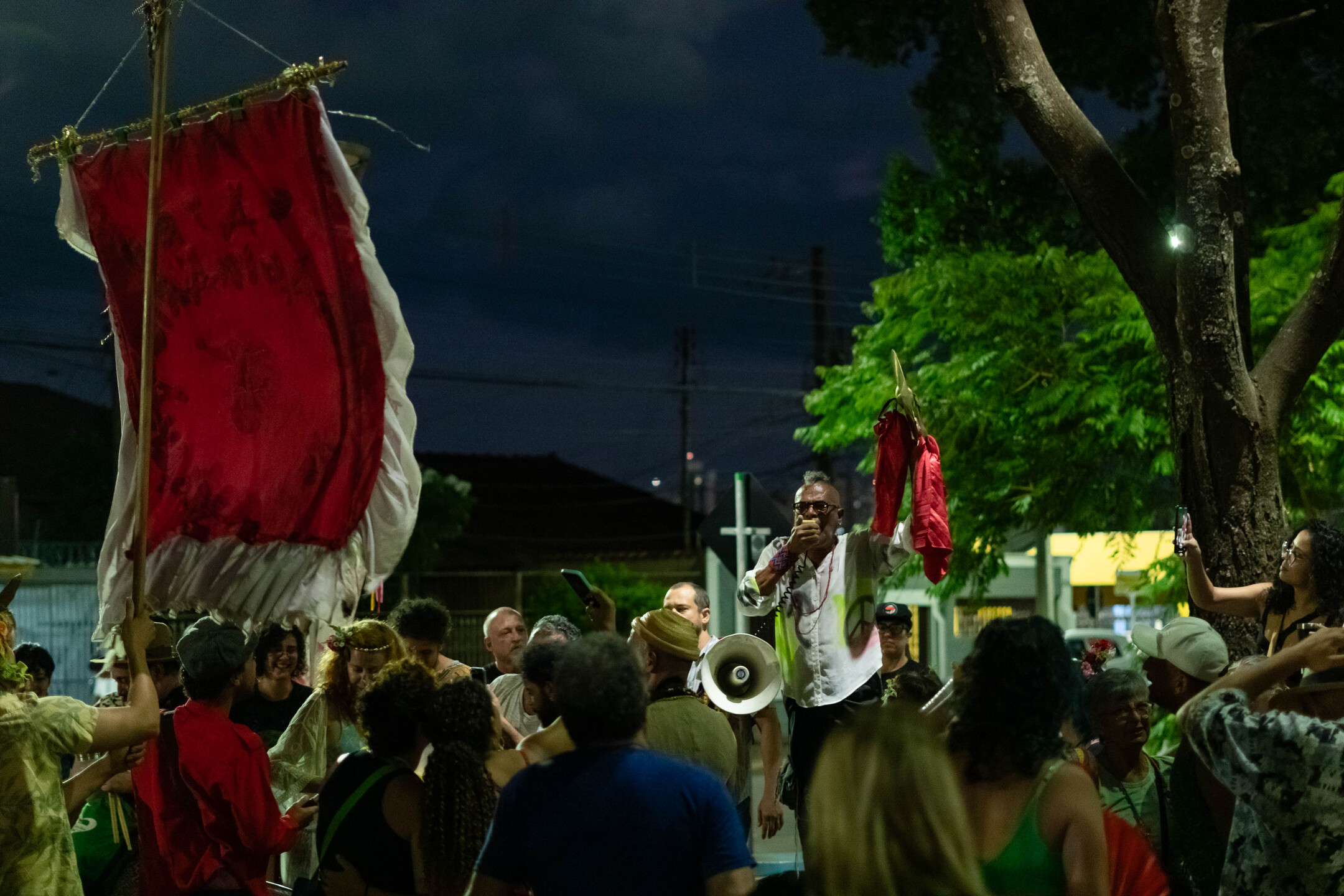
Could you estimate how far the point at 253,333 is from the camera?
5.58 meters

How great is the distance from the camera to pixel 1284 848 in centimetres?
338

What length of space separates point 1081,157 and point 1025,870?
4485 millimetres

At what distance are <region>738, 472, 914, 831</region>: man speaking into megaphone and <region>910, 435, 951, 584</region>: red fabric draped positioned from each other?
0.16 metres

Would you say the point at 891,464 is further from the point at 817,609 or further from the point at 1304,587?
the point at 1304,587

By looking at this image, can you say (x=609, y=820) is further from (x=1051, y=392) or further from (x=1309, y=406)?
(x=1051, y=392)

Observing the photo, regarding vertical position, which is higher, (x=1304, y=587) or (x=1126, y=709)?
(x=1304, y=587)

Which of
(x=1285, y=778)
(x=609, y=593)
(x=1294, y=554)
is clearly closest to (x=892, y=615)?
(x=1294, y=554)

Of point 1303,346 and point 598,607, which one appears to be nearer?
point 598,607

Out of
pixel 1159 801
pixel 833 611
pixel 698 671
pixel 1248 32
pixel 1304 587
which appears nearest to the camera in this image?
pixel 1159 801

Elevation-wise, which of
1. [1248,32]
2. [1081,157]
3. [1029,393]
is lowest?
[1029,393]

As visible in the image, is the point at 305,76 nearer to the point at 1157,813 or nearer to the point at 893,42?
the point at 1157,813

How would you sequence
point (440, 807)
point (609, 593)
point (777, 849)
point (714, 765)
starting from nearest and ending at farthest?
point (440, 807)
point (714, 765)
point (777, 849)
point (609, 593)

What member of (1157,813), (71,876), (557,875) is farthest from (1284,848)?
(71,876)

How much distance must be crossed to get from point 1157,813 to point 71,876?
332 centimetres
